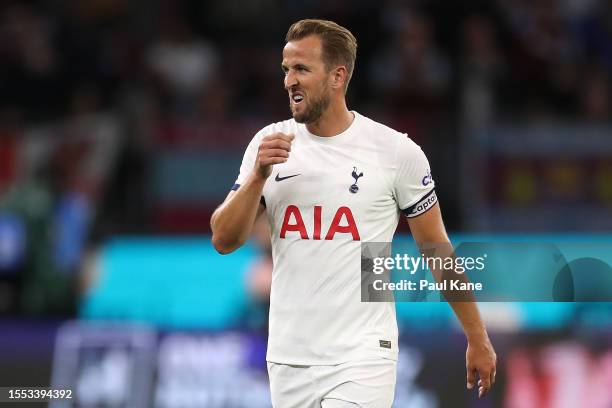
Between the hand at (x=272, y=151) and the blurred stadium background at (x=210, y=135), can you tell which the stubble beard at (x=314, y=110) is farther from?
the blurred stadium background at (x=210, y=135)

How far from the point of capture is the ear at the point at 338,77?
17.3 feet

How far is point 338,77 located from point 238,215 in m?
0.77

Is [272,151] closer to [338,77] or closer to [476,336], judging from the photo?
[338,77]

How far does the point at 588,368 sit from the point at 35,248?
5.30 metres

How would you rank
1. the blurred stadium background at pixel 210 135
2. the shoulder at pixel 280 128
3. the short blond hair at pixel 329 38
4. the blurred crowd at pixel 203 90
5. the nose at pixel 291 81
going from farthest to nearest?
the blurred crowd at pixel 203 90 → the blurred stadium background at pixel 210 135 → the shoulder at pixel 280 128 → the short blond hair at pixel 329 38 → the nose at pixel 291 81

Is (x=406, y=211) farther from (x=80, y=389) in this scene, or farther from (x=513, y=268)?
(x=80, y=389)

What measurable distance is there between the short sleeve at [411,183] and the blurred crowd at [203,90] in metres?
6.13

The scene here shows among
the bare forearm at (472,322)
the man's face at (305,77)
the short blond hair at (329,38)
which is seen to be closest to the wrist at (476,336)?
the bare forearm at (472,322)

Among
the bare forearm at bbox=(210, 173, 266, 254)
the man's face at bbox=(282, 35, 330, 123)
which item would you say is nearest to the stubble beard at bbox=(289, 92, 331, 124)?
the man's face at bbox=(282, 35, 330, 123)

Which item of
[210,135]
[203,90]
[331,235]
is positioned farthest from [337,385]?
[203,90]

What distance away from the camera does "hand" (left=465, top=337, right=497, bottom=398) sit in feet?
17.2

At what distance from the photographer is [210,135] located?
11.8 metres

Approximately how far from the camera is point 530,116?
12047mm

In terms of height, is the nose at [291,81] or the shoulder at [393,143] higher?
the nose at [291,81]
